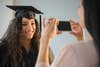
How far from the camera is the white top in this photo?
0.59 metres

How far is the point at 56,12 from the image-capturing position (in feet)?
9.02

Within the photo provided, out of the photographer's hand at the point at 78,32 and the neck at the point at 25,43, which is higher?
the photographer's hand at the point at 78,32

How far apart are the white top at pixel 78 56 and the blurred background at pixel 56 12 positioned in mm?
2012

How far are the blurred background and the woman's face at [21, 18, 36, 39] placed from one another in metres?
1.12

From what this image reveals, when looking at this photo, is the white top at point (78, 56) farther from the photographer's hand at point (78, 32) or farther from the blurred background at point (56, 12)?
the blurred background at point (56, 12)

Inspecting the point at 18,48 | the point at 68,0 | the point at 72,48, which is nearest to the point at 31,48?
the point at 18,48

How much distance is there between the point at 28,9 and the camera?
5.33 ft

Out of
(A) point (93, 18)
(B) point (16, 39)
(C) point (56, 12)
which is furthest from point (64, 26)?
(C) point (56, 12)

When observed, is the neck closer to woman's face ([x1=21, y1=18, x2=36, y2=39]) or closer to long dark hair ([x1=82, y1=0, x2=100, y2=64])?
woman's face ([x1=21, y1=18, x2=36, y2=39])

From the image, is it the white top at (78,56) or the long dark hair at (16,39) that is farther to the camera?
the long dark hair at (16,39)

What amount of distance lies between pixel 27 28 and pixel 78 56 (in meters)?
0.93

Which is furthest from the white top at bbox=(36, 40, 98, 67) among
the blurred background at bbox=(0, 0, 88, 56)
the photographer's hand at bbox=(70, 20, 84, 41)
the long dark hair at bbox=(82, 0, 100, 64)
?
the blurred background at bbox=(0, 0, 88, 56)

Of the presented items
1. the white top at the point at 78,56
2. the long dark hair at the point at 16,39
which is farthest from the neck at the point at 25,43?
the white top at the point at 78,56

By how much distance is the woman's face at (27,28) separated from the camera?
149 cm
